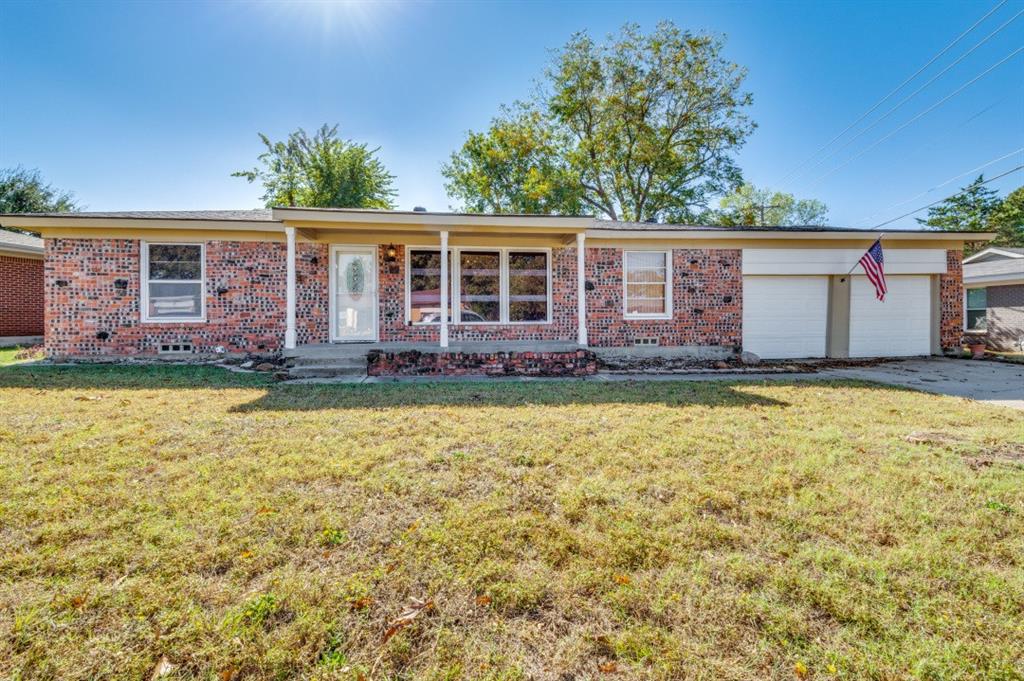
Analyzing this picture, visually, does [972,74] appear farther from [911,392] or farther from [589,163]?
[911,392]

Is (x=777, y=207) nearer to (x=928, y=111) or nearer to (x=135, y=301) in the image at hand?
(x=928, y=111)

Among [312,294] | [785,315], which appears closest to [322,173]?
[312,294]

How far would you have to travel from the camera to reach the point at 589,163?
23531mm

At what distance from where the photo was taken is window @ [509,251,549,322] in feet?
35.8

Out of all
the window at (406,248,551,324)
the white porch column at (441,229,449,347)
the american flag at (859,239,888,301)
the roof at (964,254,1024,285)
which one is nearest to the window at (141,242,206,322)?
the window at (406,248,551,324)

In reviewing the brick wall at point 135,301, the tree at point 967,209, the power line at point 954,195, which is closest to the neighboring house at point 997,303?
the power line at point 954,195

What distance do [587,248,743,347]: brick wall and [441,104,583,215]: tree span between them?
12.7 m

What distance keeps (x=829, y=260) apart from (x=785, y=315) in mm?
1798

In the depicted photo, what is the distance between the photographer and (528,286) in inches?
431

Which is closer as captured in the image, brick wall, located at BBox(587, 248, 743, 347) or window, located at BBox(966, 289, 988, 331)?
brick wall, located at BBox(587, 248, 743, 347)

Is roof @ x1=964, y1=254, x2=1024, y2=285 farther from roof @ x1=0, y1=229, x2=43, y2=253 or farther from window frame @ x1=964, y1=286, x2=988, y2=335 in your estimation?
roof @ x1=0, y1=229, x2=43, y2=253

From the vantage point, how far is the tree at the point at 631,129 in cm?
2175

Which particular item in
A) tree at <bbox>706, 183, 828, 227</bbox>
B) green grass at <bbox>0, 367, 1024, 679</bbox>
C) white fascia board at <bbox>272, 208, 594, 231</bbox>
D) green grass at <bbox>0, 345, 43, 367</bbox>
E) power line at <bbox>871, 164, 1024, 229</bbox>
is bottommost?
green grass at <bbox>0, 367, 1024, 679</bbox>

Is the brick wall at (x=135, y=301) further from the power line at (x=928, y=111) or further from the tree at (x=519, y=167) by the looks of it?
the power line at (x=928, y=111)
